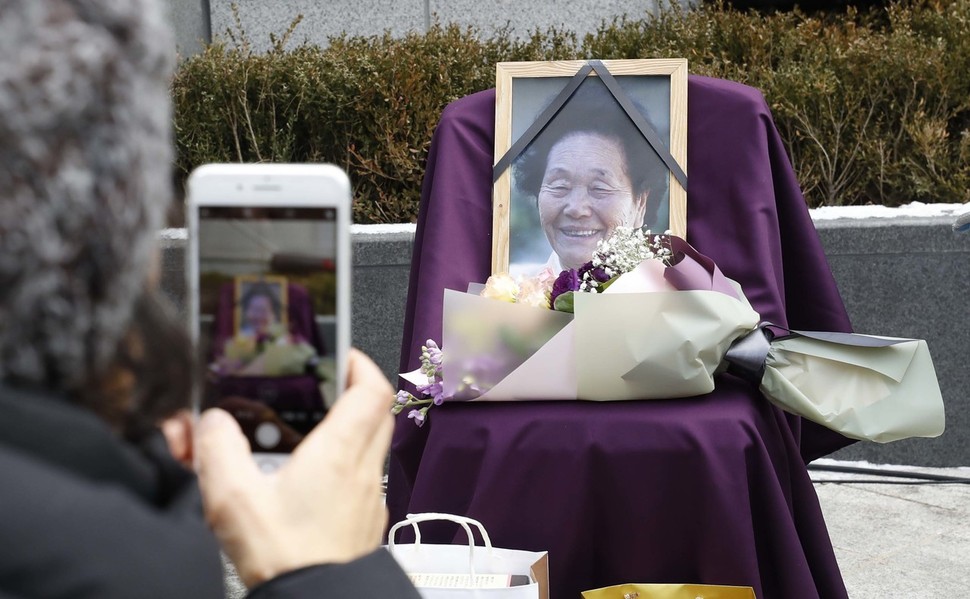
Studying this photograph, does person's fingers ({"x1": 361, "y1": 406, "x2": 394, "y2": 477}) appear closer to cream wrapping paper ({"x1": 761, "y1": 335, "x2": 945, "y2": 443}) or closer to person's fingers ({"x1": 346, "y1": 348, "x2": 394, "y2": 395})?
person's fingers ({"x1": 346, "y1": 348, "x2": 394, "y2": 395})

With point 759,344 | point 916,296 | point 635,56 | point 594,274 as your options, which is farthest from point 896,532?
point 635,56

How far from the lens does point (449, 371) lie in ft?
6.51

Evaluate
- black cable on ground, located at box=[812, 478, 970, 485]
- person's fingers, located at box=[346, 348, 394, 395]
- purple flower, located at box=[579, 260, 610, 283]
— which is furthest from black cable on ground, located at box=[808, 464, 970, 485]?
person's fingers, located at box=[346, 348, 394, 395]

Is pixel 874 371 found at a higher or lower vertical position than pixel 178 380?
lower

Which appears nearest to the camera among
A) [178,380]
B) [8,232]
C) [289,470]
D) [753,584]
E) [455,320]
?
[8,232]

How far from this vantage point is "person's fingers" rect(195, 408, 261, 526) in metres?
0.72

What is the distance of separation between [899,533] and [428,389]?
6.68ft

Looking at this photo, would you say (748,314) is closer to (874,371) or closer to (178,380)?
(874,371)

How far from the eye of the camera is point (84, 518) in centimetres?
54

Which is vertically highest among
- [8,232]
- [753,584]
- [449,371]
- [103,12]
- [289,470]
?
[103,12]

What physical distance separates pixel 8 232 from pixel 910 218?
390 cm

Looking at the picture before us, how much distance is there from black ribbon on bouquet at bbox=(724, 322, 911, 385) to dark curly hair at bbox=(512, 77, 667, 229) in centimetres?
44

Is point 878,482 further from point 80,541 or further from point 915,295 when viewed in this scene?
point 80,541

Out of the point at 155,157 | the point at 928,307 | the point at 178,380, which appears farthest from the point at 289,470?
the point at 928,307
